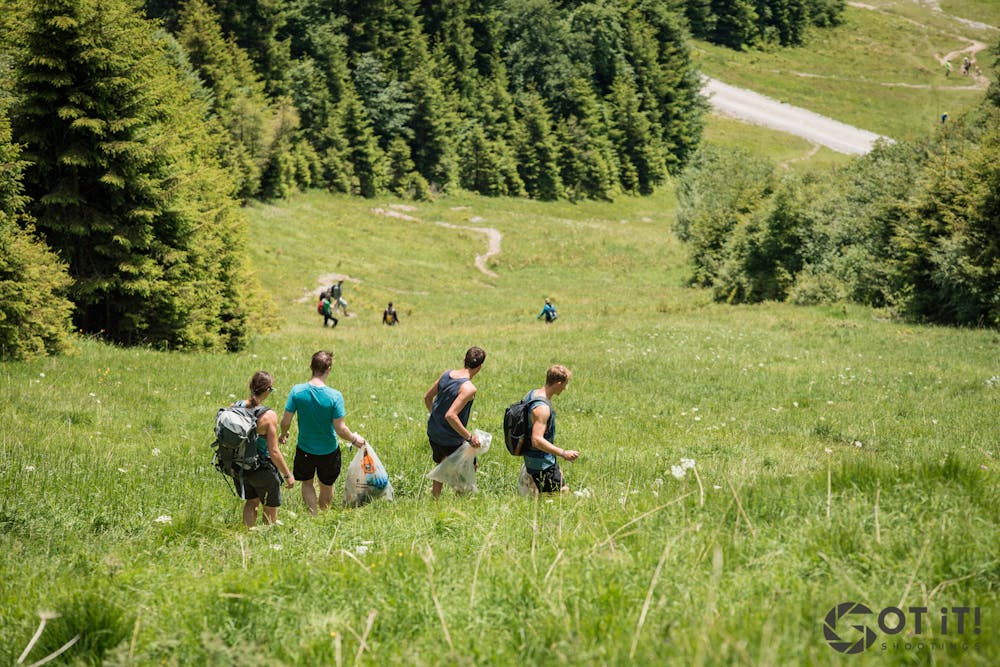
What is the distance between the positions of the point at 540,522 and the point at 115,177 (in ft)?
57.6

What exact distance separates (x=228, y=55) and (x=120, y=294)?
43.3 metres

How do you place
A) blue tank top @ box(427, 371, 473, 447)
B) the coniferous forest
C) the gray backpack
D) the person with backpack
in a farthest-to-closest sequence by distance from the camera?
the coniferous forest
blue tank top @ box(427, 371, 473, 447)
the person with backpack
the gray backpack

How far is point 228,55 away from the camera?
55.4 meters

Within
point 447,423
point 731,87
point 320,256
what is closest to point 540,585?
point 447,423

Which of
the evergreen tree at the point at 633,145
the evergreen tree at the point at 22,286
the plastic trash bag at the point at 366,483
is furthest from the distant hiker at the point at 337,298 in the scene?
the evergreen tree at the point at 633,145

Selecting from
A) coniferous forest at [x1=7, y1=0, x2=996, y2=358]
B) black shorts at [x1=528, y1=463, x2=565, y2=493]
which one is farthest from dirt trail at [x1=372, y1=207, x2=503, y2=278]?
black shorts at [x1=528, y1=463, x2=565, y2=493]

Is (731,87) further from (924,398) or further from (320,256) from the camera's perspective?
(924,398)

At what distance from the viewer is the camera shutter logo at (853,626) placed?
2924 millimetres

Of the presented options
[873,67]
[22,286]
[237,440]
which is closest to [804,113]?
[873,67]

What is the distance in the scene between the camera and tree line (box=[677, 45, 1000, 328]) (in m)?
25.9

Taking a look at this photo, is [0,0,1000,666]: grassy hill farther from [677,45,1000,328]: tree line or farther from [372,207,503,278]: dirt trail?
[372,207,503,278]: dirt trail

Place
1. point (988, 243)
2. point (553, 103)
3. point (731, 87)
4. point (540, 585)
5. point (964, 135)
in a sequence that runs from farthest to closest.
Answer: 1. point (731, 87)
2. point (553, 103)
3. point (964, 135)
4. point (988, 243)
5. point (540, 585)

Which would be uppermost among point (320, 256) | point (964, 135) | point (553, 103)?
point (964, 135)

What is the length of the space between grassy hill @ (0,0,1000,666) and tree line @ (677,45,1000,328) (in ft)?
21.4
